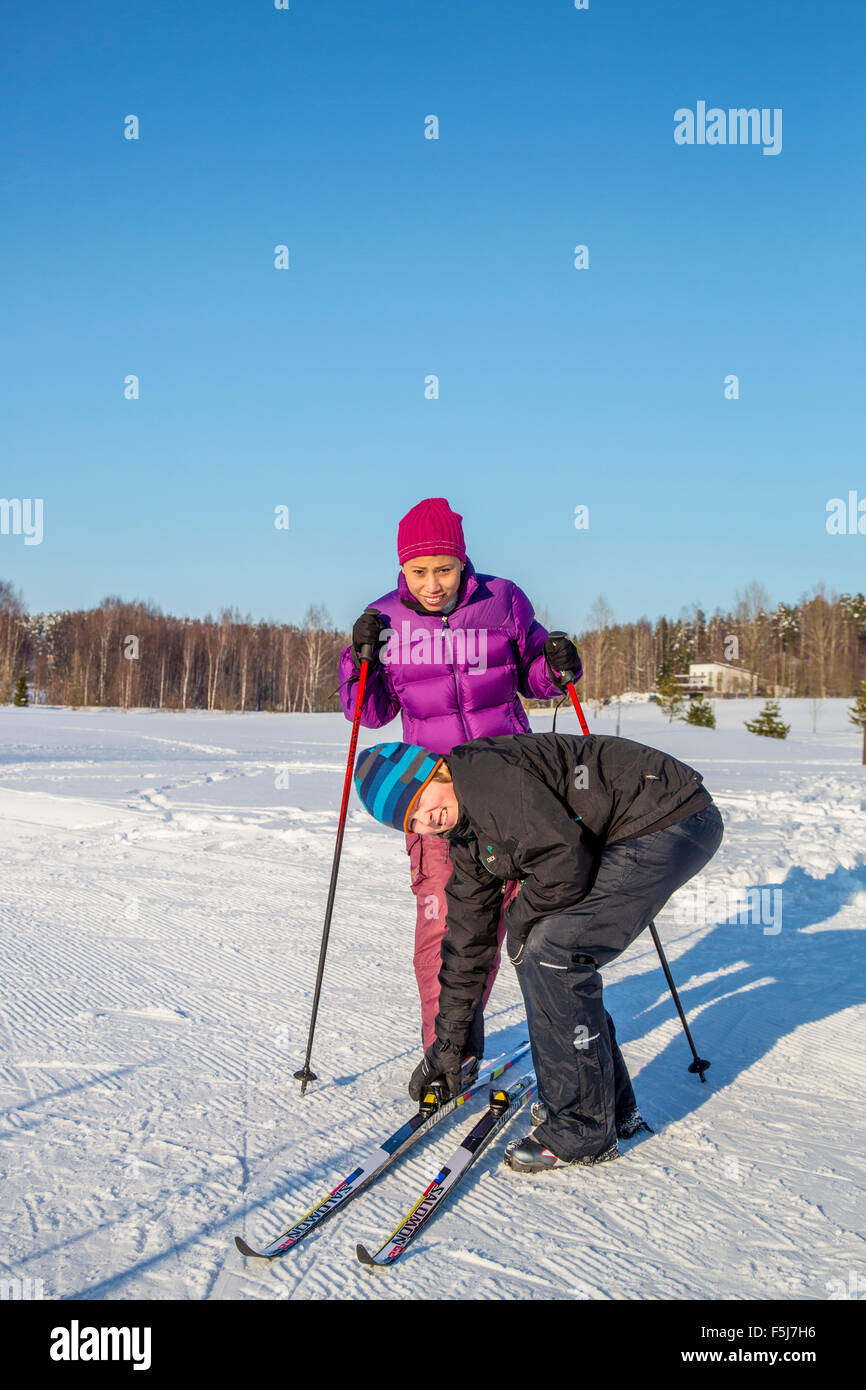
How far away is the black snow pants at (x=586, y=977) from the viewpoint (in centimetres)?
254

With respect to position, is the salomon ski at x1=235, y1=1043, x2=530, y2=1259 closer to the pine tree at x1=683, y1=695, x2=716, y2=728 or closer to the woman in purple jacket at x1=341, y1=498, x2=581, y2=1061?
the woman in purple jacket at x1=341, y1=498, x2=581, y2=1061

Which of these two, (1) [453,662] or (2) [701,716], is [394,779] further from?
(2) [701,716]

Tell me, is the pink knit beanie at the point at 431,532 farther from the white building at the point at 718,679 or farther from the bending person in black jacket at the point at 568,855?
the white building at the point at 718,679

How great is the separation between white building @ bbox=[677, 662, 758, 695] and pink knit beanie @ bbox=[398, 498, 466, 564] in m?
65.6

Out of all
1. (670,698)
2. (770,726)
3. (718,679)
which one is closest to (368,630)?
(770,726)

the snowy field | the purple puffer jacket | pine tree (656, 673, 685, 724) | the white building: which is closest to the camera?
the snowy field

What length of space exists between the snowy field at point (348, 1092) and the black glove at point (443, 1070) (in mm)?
94

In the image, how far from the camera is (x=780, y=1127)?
2.91 meters

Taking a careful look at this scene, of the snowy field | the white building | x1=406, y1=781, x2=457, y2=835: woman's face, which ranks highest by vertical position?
the white building

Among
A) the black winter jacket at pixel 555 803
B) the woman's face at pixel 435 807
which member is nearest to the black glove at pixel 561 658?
the black winter jacket at pixel 555 803

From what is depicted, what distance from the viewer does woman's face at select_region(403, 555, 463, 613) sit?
3357 mm

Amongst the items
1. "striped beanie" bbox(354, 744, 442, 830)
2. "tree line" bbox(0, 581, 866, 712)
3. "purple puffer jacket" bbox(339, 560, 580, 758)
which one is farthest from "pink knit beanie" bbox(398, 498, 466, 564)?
"tree line" bbox(0, 581, 866, 712)

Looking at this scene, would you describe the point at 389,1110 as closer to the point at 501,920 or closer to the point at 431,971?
the point at 431,971

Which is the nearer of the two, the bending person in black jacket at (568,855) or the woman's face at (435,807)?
the bending person in black jacket at (568,855)
